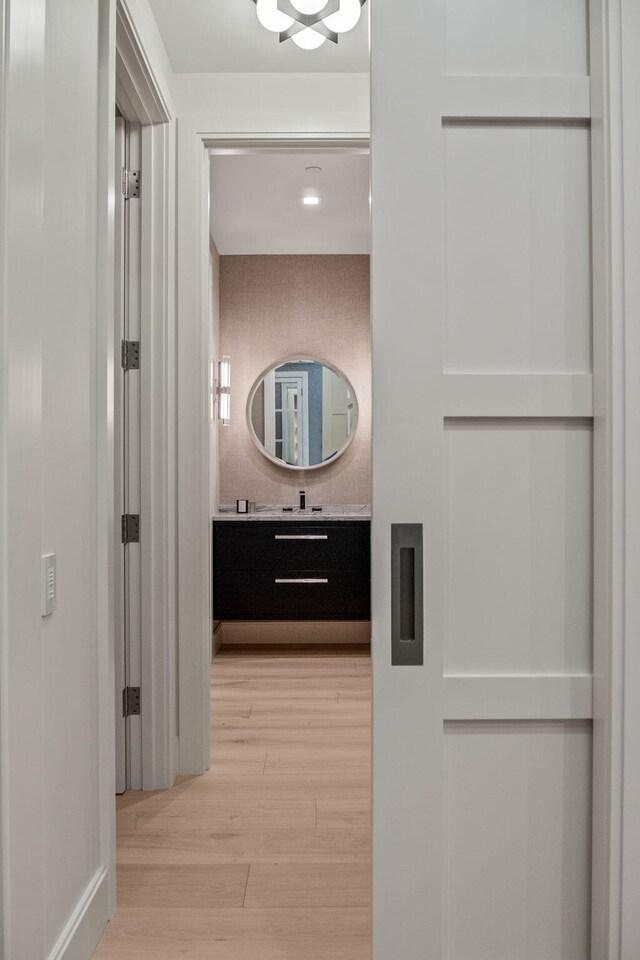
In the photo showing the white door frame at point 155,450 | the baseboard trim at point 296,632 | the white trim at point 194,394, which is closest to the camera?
the white door frame at point 155,450

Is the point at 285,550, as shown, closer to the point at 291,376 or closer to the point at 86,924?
the point at 291,376

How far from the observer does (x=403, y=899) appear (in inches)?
45.9

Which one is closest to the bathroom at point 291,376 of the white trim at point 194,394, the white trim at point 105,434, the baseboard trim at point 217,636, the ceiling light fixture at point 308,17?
the baseboard trim at point 217,636

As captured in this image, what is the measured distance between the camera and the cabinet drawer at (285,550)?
14.1 feet

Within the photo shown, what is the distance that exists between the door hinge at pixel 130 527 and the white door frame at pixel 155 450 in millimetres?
19

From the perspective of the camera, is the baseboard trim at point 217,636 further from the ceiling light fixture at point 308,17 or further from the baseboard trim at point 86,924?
the ceiling light fixture at point 308,17

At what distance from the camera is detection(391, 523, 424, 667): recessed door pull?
1.17 metres

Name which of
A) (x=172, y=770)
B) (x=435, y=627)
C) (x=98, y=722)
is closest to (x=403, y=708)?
(x=435, y=627)

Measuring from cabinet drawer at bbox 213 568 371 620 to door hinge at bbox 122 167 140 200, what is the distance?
2352 millimetres

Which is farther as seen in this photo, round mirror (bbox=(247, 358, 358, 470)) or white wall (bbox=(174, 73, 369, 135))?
round mirror (bbox=(247, 358, 358, 470))

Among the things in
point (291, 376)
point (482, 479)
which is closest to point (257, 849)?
point (482, 479)

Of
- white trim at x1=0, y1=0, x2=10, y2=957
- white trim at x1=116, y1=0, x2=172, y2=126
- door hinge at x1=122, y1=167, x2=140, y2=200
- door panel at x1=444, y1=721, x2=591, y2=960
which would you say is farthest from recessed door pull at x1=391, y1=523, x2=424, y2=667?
door hinge at x1=122, y1=167, x2=140, y2=200

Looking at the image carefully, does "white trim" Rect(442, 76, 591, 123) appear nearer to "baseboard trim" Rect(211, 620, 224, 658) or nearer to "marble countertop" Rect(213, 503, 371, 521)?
"marble countertop" Rect(213, 503, 371, 521)

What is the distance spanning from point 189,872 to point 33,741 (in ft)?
2.97
